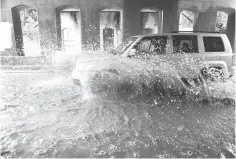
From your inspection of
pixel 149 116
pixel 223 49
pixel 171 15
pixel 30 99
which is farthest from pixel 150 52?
pixel 171 15

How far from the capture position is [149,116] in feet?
14.8

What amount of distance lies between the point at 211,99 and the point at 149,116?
238 cm

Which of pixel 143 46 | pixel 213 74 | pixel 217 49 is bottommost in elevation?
pixel 213 74

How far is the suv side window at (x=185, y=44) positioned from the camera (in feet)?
20.0

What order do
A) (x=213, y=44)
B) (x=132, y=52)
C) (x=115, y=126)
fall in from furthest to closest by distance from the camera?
(x=213, y=44)
(x=132, y=52)
(x=115, y=126)

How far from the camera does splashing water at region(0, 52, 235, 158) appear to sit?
3215 mm

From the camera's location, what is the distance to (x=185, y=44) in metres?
6.23

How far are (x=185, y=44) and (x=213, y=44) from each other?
1.01m

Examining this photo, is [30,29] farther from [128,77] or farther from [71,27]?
[128,77]

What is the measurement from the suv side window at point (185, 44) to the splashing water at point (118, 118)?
2.23 feet

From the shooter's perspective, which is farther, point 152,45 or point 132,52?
point 152,45

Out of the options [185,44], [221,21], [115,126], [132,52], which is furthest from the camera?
[221,21]

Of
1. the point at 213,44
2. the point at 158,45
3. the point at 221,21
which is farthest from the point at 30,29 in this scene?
the point at 213,44

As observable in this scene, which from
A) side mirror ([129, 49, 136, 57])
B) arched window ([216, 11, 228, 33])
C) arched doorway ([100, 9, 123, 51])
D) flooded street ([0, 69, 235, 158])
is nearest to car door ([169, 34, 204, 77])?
flooded street ([0, 69, 235, 158])
